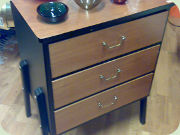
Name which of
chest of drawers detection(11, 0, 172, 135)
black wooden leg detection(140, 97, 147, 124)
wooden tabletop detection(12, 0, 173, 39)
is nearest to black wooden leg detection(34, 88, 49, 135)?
chest of drawers detection(11, 0, 172, 135)

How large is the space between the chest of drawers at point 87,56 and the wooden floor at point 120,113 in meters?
0.25

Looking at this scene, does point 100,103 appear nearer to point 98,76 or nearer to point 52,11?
point 98,76

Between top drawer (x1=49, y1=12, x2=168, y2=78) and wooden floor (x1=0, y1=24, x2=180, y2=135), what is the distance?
1.73 ft

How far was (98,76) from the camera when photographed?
0.97m

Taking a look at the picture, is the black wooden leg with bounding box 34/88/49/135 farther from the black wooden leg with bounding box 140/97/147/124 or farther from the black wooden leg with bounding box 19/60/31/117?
the black wooden leg with bounding box 140/97/147/124

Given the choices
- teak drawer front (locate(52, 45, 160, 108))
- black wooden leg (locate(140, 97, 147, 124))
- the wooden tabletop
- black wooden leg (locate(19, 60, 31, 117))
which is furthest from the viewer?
black wooden leg (locate(140, 97, 147, 124))

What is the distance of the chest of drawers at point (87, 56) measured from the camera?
0.82 metres

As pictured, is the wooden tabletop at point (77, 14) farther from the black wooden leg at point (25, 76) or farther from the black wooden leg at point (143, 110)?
the black wooden leg at point (143, 110)

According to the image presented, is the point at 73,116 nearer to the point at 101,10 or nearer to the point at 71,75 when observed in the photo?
the point at 71,75

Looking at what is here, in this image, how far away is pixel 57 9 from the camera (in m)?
0.88

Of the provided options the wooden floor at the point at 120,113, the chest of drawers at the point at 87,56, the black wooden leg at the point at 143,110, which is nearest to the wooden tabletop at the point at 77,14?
the chest of drawers at the point at 87,56

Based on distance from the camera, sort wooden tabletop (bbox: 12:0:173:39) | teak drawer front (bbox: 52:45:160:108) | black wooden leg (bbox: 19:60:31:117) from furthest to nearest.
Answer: black wooden leg (bbox: 19:60:31:117), teak drawer front (bbox: 52:45:160:108), wooden tabletop (bbox: 12:0:173:39)

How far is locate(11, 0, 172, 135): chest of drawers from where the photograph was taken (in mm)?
816

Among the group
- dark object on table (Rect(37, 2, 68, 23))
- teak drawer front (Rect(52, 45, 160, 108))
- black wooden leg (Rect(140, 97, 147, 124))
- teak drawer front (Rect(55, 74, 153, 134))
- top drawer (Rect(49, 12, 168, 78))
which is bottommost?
black wooden leg (Rect(140, 97, 147, 124))
